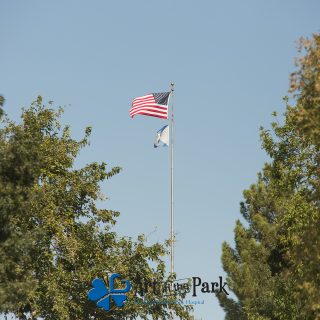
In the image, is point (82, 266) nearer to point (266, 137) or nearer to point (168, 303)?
point (168, 303)

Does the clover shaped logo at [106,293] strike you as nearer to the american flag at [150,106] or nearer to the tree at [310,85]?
the american flag at [150,106]

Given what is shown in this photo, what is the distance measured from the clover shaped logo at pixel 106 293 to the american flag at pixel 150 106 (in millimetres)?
8349

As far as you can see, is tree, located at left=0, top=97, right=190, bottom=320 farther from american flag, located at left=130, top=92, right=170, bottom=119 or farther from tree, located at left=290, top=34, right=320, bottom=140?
tree, located at left=290, top=34, right=320, bottom=140

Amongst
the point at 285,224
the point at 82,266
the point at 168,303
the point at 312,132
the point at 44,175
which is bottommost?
the point at 312,132

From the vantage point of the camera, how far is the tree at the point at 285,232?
852 inches

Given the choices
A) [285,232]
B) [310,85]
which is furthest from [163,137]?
[310,85]

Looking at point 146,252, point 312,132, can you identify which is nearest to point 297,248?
point 312,132

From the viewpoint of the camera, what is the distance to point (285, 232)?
34.4 meters

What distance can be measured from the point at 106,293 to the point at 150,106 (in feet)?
32.0

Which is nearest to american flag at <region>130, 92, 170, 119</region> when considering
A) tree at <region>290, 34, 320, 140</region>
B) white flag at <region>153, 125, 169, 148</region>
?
white flag at <region>153, 125, 169, 148</region>

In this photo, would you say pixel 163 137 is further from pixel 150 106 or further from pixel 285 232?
pixel 285 232

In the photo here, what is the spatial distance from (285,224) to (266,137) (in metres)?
4.37

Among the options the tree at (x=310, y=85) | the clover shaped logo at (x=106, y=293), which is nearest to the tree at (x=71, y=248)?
the clover shaped logo at (x=106, y=293)

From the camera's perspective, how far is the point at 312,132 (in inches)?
827
